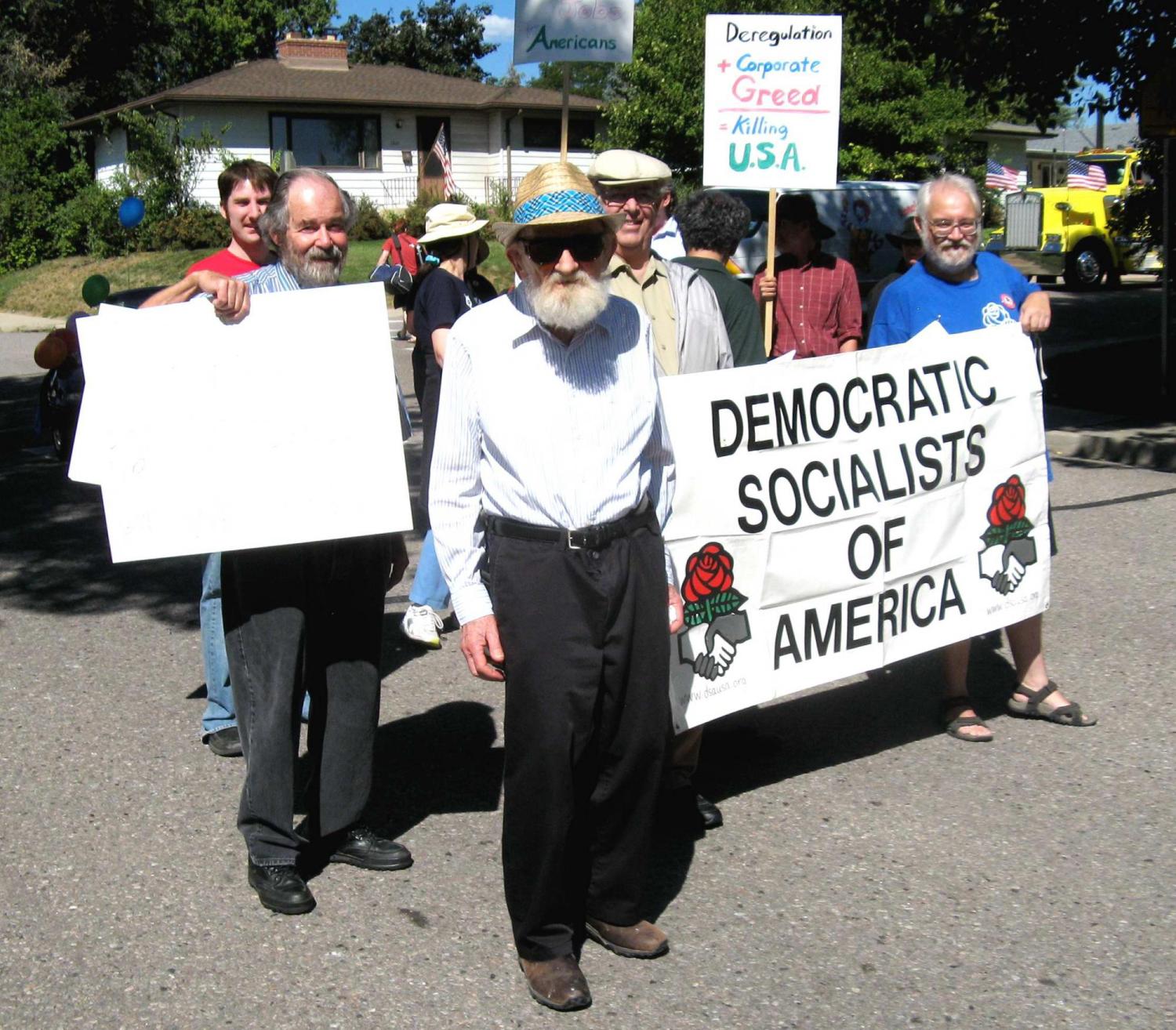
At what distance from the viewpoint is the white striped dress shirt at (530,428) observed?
3.44 meters

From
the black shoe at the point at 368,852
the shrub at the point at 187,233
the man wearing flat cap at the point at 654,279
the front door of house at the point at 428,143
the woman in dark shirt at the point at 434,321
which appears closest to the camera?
the black shoe at the point at 368,852

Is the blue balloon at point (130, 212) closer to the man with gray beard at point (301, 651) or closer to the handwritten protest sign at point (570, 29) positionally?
the handwritten protest sign at point (570, 29)

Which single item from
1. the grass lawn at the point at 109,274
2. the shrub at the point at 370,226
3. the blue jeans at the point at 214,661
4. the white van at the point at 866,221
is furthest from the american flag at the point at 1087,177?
the blue jeans at the point at 214,661

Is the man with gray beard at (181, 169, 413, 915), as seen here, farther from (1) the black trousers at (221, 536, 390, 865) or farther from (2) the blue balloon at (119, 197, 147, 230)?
(2) the blue balloon at (119, 197, 147, 230)

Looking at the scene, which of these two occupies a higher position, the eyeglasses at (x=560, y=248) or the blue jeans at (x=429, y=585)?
the eyeglasses at (x=560, y=248)

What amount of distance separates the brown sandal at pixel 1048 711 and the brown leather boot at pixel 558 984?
98.9 inches

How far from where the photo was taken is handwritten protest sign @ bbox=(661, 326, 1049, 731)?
14.4 feet

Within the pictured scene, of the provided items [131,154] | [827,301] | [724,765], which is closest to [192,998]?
[724,765]

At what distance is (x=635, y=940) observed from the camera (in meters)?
3.72

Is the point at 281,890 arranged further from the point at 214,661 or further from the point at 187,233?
the point at 187,233

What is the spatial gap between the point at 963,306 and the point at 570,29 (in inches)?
169

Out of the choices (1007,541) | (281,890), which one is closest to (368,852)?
(281,890)

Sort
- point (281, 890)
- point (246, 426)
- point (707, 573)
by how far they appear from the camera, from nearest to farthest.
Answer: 1. point (246, 426)
2. point (281, 890)
3. point (707, 573)

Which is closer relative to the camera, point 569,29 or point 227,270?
point 227,270
